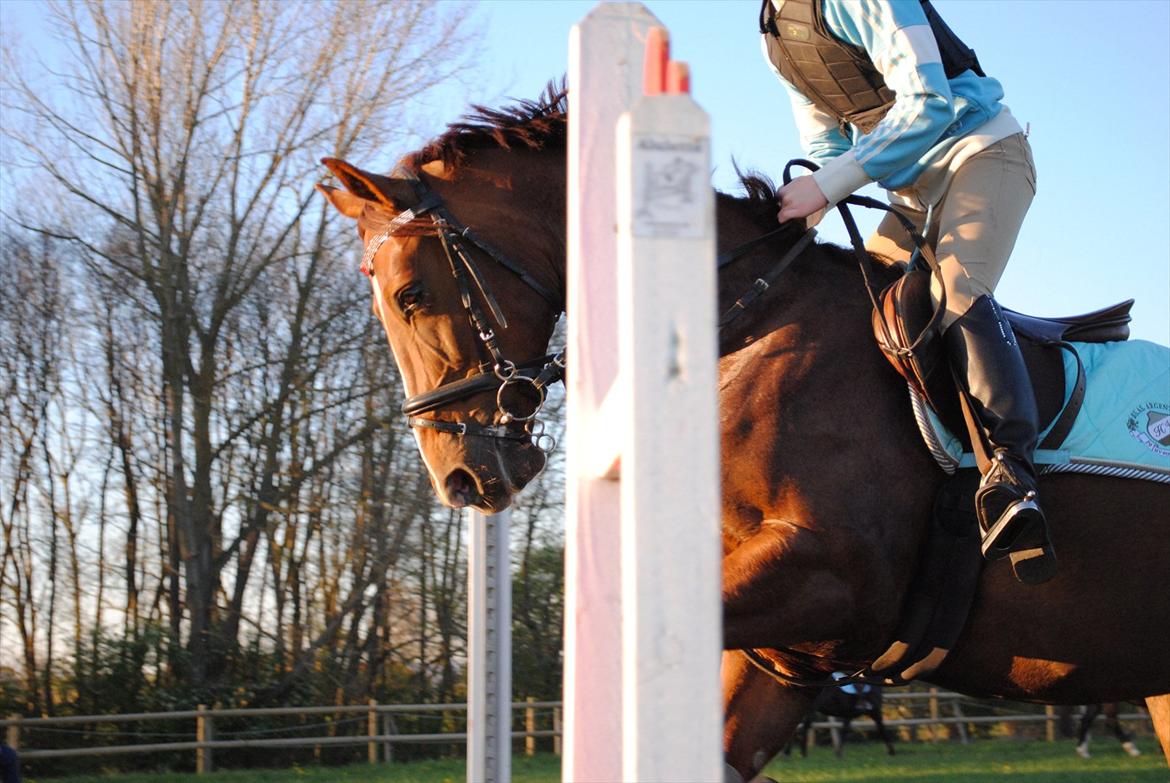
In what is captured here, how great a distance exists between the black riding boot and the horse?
0.59 ft

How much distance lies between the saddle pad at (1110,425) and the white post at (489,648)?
1.89 metres

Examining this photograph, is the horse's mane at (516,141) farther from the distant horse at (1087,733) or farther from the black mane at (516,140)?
the distant horse at (1087,733)

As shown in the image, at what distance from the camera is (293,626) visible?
766 inches

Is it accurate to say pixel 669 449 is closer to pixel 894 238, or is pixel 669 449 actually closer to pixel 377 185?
pixel 377 185

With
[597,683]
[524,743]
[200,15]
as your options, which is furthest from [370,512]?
[597,683]

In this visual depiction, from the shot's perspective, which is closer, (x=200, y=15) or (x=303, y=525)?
(x=200, y=15)

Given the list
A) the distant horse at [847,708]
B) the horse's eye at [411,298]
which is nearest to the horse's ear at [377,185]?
the horse's eye at [411,298]

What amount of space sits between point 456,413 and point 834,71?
68.1 inches

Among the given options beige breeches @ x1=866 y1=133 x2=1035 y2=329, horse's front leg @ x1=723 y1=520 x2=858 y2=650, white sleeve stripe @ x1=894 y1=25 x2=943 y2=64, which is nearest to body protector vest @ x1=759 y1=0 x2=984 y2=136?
white sleeve stripe @ x1=894 y1=25 x2=943 y2=64

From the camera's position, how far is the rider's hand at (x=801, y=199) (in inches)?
137

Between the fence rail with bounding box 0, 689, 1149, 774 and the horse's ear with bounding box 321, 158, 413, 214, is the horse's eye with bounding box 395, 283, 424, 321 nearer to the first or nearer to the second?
the horse's ear with bounding box 321, 158, 413, 214

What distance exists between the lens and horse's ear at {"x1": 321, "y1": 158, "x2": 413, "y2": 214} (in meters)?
3.51

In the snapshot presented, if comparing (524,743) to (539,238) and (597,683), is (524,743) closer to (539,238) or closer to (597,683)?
(539,238)

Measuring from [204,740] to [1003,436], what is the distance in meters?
13.9
